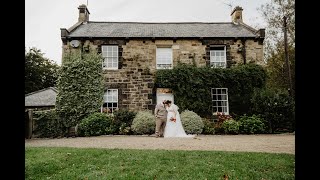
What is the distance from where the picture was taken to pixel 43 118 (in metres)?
16.3

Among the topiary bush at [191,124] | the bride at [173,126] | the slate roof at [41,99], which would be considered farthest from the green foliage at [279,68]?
the slate roof at [41,99]

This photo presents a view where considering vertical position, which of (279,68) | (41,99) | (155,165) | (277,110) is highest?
(279,68)

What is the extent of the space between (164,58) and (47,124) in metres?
8.24

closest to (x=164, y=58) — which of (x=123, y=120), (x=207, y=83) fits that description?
(x=207, y=83)

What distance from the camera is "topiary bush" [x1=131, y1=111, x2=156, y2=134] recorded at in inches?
640

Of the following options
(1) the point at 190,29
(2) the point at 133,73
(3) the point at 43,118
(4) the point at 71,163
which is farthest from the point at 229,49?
(4) the point at 71,163

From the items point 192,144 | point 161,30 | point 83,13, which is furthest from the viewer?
point 83,13

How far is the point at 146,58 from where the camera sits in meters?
19.5

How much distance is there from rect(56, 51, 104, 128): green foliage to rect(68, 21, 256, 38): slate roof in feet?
6.83

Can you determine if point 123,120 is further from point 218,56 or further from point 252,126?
point 218,56

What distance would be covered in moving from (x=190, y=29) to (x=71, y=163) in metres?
15.7

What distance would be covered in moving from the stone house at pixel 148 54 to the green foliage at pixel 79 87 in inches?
35.0

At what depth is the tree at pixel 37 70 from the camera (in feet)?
105

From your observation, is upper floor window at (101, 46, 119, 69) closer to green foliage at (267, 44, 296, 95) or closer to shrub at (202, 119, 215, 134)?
shrub at (202, 119, 215, 134)
